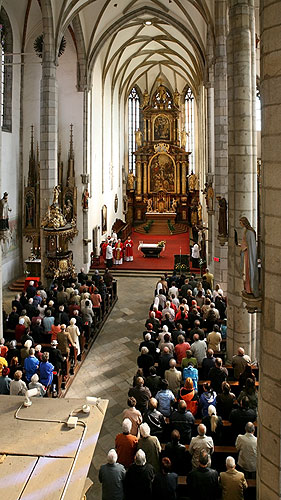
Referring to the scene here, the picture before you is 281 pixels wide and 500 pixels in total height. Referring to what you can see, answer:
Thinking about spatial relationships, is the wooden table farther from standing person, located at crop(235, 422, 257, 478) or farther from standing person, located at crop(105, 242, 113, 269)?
standing person, located at crop(105, 242, 113, 269)

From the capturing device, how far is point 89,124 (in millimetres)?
25219

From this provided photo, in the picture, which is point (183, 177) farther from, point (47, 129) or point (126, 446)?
point (126, 446)

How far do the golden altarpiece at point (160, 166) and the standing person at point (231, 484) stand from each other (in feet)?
120

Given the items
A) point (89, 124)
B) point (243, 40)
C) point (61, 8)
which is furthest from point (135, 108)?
point (243, 40)

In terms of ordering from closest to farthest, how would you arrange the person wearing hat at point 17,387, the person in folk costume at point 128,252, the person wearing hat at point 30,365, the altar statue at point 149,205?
the person wearing hat at point 17,387
the person wearing hat at point 30,365
the person in folk costume at point 128,252
the altar statue at point 149,205

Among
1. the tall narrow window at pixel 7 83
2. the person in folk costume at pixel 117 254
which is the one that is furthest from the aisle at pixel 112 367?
the tall narrow window at pixel 7 83

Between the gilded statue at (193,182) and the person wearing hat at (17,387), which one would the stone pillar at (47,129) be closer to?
the person wearing hat at (17,387)

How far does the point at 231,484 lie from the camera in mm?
6152

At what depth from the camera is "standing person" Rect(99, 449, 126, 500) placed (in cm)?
636

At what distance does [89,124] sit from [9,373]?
1796 centimetres

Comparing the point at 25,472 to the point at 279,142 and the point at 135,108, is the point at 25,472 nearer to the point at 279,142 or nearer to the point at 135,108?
the point at 279,142

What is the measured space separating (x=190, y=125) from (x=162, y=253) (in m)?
19.5

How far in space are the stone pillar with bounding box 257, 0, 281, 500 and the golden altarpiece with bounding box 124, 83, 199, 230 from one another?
3621cm

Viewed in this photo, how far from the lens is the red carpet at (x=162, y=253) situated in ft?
84.1
